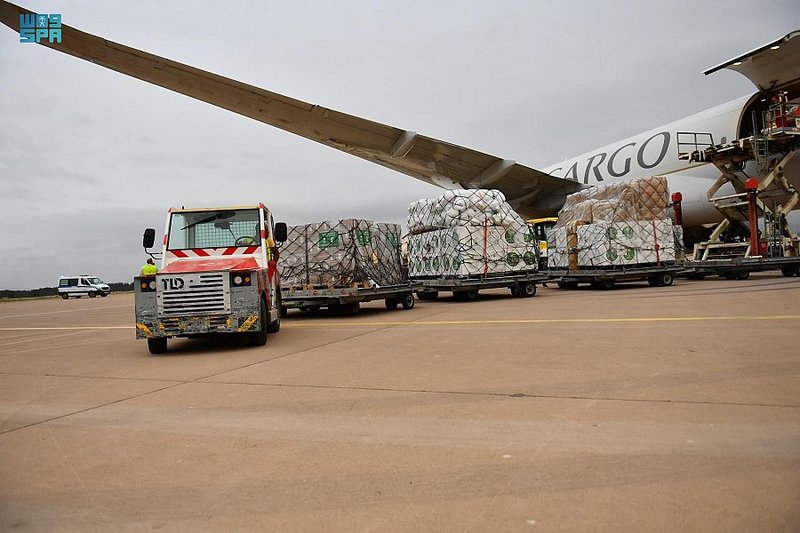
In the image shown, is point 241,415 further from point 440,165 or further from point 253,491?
point 440,165

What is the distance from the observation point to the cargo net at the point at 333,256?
13227 millimetres

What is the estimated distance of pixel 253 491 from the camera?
294 centimetres

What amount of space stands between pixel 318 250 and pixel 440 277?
4337 mm

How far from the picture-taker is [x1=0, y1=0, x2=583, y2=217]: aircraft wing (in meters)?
18.1

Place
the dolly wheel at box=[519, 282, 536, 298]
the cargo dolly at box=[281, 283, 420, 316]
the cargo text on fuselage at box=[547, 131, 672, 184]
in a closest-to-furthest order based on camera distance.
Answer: the cargo dolly at box=[281, 283, 420, 316] < the dolly wheel at box=[519, 282, 536, 298] < the cargo text on fuselage at box=[547, 131, 672, 184]

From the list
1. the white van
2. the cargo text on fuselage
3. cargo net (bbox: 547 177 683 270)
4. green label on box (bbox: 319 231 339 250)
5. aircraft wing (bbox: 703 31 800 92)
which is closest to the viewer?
green label on box (bbox: 319 231 339 250)

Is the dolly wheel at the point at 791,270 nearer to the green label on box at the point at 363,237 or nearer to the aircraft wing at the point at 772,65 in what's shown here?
the aircraft wing at the point at 772,65

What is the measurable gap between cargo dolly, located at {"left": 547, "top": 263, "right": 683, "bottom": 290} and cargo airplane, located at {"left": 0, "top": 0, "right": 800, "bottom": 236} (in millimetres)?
4404

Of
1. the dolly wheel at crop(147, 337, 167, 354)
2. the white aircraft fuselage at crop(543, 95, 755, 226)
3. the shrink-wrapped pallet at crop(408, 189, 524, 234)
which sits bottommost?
the dolly wheel at crop(147, 337, 167, 354)

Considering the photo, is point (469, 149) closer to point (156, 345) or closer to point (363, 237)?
point (363, 237)

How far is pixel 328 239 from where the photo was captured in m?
13.4

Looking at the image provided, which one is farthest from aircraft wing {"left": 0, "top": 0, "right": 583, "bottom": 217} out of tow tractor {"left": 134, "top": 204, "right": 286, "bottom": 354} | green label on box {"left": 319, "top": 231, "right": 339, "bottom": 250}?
tow tractor {"left": 134, "top": 204, "right": 286, "bottom": 354}

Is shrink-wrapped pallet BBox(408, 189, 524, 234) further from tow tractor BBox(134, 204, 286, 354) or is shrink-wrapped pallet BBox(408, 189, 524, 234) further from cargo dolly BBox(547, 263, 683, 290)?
tow tractor BBox(134, 204, 286, 354)

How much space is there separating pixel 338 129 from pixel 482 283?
8.97m
